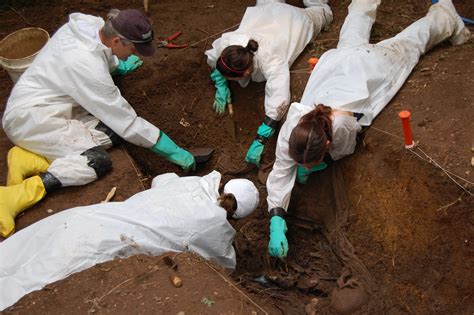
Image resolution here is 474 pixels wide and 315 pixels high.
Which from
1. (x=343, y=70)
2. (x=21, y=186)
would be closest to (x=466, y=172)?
(x=343, y=70)

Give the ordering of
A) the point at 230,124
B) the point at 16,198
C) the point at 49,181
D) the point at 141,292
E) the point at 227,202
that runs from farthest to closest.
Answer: the point at 230,124
the point at 49,181
the point at 16,198
the point at 227,202
the point at 141,292

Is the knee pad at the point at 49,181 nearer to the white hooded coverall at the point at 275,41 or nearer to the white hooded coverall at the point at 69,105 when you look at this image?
the white hooded coverall at the point at 69,105

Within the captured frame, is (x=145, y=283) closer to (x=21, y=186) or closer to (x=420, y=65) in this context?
(x=21, y=186)

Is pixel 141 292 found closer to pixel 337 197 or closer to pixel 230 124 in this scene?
pixel 337 197

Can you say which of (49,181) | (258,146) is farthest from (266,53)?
(49,181)

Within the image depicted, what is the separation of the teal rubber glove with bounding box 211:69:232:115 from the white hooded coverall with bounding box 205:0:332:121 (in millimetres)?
115

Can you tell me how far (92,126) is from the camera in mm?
3992

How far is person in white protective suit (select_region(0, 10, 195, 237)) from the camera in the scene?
371 centimetres

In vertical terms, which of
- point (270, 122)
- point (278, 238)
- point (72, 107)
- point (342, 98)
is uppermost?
point (342, 98)

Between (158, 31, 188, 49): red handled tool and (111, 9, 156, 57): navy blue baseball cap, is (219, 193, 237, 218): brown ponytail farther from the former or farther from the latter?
(158, 31, 188, 49): red handled tool

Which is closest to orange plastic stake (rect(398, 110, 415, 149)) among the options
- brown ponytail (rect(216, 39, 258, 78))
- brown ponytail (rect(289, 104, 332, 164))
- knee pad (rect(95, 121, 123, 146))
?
brown ponytail (rect(289, 104, 332, 164))

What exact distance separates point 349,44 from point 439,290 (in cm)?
197

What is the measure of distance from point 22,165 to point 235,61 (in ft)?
5.90

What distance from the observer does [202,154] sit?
4.50m
